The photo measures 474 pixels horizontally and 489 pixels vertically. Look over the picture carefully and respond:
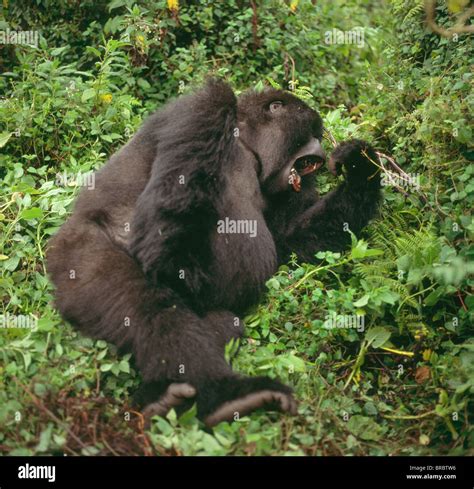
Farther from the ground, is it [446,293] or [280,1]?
[280,1]

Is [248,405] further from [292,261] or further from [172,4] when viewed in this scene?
[172,4]

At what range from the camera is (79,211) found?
4895mm

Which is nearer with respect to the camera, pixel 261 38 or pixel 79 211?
pixel 79 211

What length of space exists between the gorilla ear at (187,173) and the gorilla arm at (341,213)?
2.94ft

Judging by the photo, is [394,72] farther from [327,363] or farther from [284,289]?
[327,363]

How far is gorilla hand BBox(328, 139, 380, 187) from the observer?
5.46 m

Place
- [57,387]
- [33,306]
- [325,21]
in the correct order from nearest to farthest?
1. [57,387]
2. [33,306]
3. [325,21]

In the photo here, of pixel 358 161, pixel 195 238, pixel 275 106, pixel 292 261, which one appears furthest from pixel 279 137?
pixel 195 238

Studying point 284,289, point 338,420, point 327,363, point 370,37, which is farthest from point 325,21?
point 338,420

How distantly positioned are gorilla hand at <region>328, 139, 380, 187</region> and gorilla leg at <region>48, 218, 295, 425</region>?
1.58 m

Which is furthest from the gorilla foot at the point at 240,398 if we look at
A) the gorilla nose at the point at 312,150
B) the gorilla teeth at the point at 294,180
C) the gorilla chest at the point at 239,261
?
the gorilla nose at the point at 312,150

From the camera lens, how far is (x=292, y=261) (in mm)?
5211

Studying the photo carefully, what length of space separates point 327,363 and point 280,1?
13.6ft

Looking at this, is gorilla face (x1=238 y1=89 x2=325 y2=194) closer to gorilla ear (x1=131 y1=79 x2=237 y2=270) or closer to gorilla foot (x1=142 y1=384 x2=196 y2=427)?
gorilla ear (x1=131 y1=79 x2=237 y2=270)
